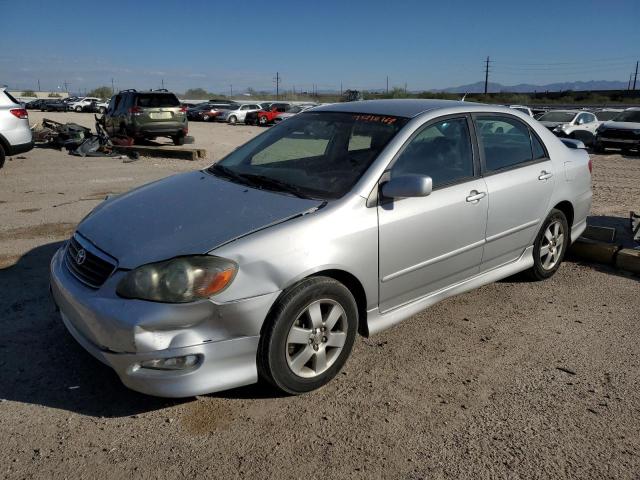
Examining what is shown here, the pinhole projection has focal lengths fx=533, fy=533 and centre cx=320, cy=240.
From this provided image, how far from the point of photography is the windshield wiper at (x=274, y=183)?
3.33m

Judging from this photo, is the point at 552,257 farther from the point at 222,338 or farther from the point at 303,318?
the point at 222,338

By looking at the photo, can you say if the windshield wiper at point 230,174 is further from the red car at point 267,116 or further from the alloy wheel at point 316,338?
the red car at point 267,116

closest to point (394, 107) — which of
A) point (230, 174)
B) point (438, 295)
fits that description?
point (230, 174)

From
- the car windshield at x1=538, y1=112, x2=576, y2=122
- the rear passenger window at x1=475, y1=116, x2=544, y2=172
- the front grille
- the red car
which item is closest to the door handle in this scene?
the rear passenger window at x1=475, y1=116, x2=544, y2=172

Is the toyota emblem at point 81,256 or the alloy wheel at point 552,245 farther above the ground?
the toyota emblem at point 81,256

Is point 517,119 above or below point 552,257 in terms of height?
above

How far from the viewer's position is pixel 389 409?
2.91 meters

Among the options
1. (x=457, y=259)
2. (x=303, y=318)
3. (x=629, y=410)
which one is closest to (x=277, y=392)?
(x=303, y=318)

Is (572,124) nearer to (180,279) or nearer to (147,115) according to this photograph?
(147,115)

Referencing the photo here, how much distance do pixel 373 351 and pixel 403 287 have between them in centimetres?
49

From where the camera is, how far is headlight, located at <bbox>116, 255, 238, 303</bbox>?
2.62 m

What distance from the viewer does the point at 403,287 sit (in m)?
3.44

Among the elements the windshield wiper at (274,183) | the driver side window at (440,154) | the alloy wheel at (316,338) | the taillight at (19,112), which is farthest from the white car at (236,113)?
the alloy wheel at (316,338)

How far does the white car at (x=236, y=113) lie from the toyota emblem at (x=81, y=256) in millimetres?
36693
